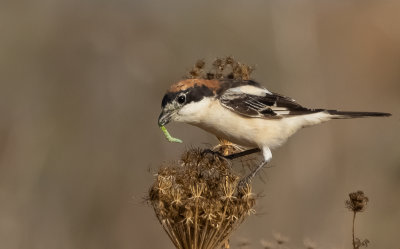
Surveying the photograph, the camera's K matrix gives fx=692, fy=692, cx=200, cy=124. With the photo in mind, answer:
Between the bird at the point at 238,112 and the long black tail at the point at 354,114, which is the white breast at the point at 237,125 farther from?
the long black tail at the point at 354,114

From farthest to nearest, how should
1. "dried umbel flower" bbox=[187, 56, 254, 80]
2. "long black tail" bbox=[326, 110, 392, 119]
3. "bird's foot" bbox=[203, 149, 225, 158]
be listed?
1. "long black tail" bbox=[326, 110, 392, 119]
2. "dried umbel flower" bbox=[187, 56, 254, 80]
3. "bird's foot" bbox=[203, 149, 225, 158]

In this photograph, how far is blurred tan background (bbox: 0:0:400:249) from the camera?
21.4ft

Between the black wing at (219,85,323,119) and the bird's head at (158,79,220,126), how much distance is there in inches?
5.9

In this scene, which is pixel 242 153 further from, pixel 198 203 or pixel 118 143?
pixel 118 143

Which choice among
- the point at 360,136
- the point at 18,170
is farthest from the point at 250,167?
the point at 360,136

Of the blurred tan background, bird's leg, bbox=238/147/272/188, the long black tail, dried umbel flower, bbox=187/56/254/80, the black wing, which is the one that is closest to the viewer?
bird's leg, bbox=238/147/272/188

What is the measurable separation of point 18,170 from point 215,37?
17.3 feet

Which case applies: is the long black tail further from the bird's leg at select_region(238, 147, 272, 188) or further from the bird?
the bird's leg at select_region(238, 147, 272, 188)

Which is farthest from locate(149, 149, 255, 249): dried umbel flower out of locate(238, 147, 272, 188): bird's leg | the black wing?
the black wing

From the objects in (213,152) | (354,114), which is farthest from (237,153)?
(354,114)

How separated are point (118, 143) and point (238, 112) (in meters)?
2.80

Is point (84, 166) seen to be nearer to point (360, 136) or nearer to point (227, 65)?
point (227, 65)

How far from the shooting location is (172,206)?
→ 3.77 meters

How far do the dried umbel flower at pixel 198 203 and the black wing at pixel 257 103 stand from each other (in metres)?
0.81
